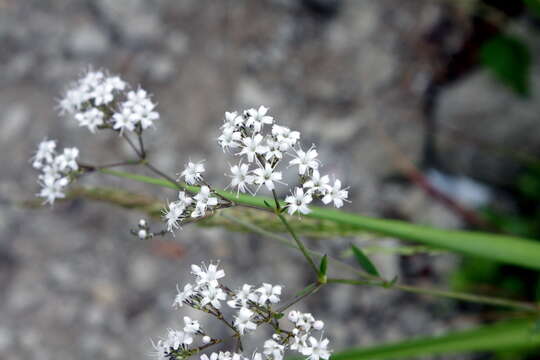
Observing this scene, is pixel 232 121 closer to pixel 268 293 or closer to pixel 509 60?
pixel 268 293

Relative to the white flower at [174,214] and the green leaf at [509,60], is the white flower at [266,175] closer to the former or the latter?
the white flower at [174,214]

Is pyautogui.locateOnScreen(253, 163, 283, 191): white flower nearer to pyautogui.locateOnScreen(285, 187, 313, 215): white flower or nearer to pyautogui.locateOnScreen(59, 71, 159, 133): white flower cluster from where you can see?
pyautogui.locateOnScreen(285, 187, 313, 215): white flower

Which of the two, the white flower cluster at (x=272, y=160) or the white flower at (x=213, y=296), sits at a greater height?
the white flower cluster at (x=272, y=160)

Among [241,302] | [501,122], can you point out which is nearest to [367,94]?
[501,122]

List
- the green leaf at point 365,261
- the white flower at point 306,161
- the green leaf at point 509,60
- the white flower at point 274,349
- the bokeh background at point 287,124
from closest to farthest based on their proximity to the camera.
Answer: the white flower at point 274,349
the white flower at point 306,161
the green leaf at point 365,261
the bokeh background at point 287,124
the green leaf at point 509,60

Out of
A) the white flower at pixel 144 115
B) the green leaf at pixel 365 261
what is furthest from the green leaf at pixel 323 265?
the white flower at pixel 144 115
